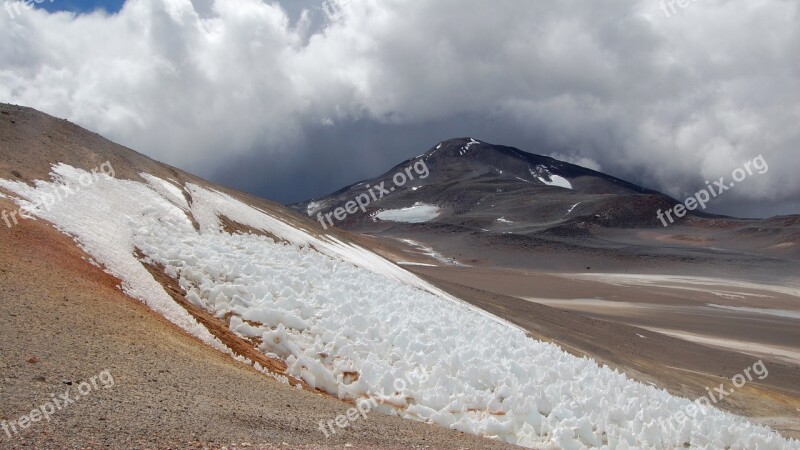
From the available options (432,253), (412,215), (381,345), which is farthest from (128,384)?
(412,215)

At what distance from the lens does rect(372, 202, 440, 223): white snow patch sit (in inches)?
7441

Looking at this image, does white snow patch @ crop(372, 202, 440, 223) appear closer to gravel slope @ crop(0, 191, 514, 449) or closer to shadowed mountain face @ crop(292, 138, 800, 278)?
shadowed mountain face @ crop(292, 138, 800, 278)

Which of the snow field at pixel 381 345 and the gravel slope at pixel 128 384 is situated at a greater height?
the snow field at pixel 381 345

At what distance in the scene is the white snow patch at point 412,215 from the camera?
189000 millimetres

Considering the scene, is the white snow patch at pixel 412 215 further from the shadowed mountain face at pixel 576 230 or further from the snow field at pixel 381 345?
the snow field at pixel 381 345

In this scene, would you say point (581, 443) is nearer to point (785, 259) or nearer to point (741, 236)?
point (785, 259)

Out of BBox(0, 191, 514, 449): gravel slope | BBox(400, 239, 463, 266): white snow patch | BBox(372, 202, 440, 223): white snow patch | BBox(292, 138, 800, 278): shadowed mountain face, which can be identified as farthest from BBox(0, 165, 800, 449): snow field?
BBox(372, 202, 440, 223): white snow patch

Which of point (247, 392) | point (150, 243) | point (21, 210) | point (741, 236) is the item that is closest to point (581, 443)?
point (247, 392)

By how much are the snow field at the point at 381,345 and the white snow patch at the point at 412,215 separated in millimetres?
170541

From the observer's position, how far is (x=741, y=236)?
143m

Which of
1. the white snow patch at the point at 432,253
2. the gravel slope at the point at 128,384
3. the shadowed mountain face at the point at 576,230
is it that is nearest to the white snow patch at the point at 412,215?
the shadowed mountain face at the point at 576,230

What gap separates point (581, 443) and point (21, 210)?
37.5 feet

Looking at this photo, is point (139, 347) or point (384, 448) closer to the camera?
point (384, 448)

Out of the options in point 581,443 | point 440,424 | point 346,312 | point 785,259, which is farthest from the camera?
point 785,259
